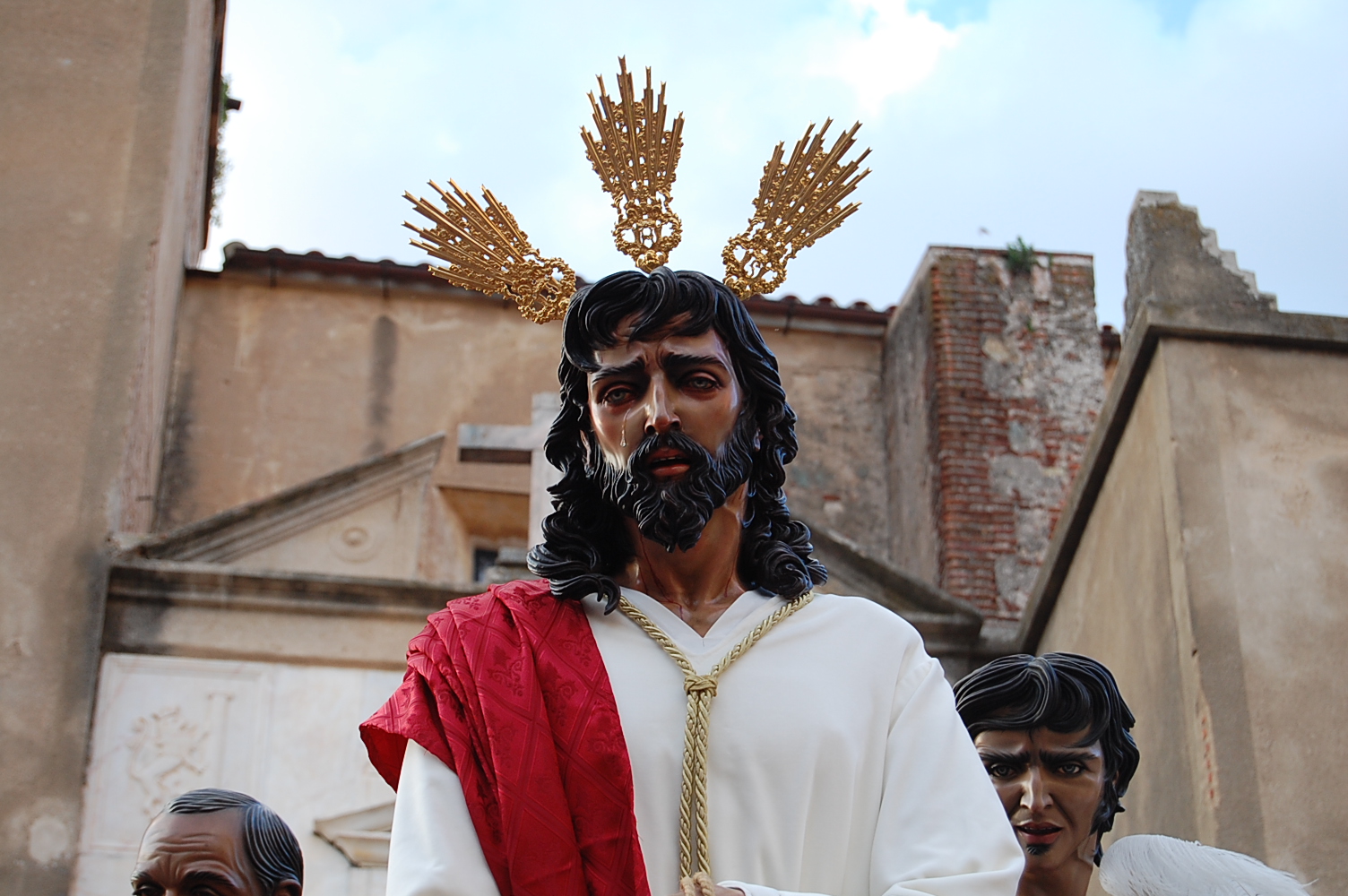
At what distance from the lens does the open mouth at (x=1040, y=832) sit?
4172mm

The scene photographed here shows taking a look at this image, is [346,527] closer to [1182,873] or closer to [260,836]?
[260,836]

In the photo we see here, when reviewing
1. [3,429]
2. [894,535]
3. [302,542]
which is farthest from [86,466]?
[894,535]

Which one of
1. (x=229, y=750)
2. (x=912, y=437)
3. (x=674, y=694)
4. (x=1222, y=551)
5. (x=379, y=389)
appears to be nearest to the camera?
(x=674, y=694)

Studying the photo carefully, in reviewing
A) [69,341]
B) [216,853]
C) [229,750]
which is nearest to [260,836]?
[216,853]

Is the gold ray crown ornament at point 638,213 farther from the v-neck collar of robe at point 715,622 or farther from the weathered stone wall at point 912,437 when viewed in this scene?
the weathered stone wall at point 912,437

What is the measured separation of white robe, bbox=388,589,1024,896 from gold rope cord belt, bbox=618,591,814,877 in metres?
0.02

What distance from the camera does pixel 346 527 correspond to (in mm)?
11383

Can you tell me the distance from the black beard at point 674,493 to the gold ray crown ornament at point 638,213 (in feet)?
2.36

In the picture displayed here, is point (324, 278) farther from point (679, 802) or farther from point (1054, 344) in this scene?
point (679, 802)

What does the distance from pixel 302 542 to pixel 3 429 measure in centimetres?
220

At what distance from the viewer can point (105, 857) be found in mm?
8703

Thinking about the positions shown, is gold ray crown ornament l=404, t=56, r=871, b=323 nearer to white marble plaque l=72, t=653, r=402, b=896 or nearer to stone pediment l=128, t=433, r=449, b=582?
white marble plaque l=72, t=653, r=402, b=896

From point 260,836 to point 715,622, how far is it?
3.97 feet

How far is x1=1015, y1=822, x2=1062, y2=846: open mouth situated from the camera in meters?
4.17
